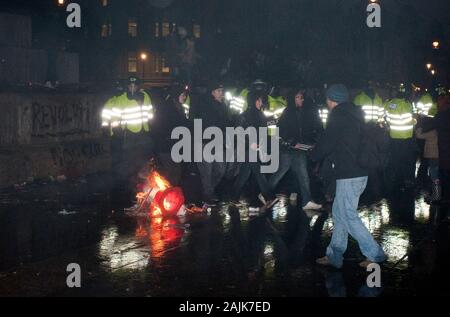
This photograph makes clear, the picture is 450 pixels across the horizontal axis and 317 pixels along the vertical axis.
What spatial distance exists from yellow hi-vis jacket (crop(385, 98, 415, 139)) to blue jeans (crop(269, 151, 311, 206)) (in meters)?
2.82

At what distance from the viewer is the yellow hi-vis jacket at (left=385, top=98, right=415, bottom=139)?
13.2 meters

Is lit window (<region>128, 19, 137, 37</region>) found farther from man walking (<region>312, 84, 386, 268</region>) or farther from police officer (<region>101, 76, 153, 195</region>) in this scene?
man walking (<region>312, 84, 386, 268</region>)

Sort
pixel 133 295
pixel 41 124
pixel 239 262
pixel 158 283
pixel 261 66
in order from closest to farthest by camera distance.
A: pixel 133 295, pixel 158 283, pixel 239 262, pixel 41 124, pixel 261 66

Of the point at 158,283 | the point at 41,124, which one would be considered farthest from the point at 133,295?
the point at 41,124

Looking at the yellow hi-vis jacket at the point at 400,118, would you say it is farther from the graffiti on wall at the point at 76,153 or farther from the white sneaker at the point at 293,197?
the graffiti on wall at the point at 76,153

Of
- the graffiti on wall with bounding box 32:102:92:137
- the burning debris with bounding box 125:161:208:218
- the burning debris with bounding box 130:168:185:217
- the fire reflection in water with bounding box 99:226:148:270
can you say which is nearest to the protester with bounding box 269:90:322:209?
the burning debris with bounding box 125:161:208:218

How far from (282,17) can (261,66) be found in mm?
8289

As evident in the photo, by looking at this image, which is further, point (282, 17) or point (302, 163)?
point (282, 17)

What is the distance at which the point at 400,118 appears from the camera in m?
13.2

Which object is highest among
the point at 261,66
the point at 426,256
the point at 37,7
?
the point at 37,7

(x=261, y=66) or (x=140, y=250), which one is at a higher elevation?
(x=261, y=66)

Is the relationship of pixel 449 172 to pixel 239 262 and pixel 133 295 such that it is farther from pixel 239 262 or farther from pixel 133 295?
pixel 133 295

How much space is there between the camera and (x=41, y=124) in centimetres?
1370

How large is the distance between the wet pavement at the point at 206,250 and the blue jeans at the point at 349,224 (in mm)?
186
